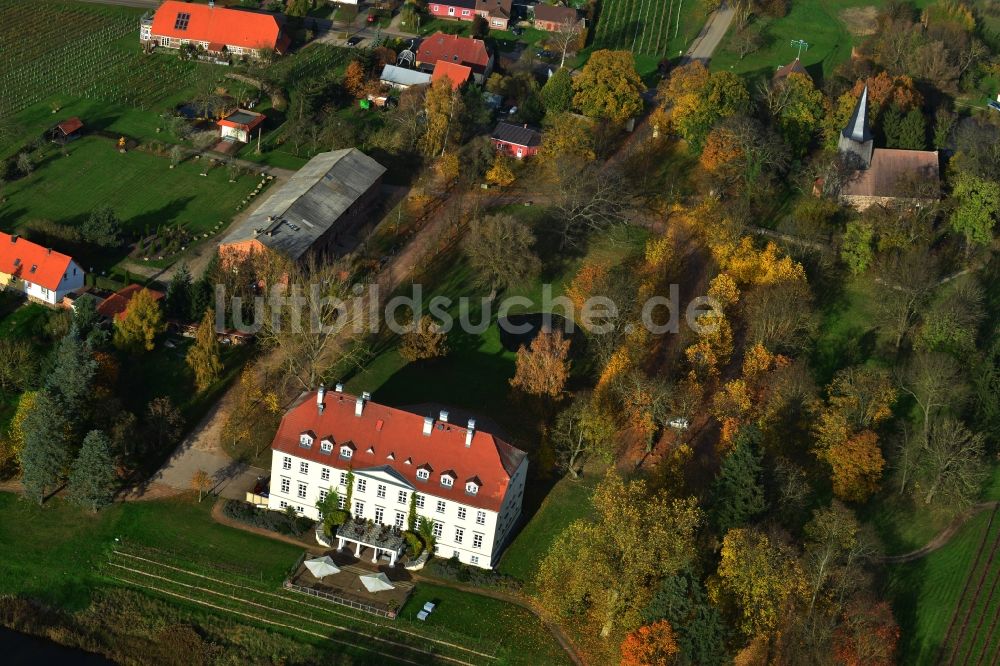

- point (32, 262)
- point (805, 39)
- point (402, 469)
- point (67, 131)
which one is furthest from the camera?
point (805, 39)

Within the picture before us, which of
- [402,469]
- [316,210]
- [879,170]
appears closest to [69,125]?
[316,210]

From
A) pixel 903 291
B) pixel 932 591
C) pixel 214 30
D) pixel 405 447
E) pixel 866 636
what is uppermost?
pixel 903 291

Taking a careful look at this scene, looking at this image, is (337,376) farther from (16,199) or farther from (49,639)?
(16,199)

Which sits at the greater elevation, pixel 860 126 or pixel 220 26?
pixel 860 126

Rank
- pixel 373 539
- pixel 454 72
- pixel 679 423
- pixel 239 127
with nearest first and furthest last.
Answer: pixel 373 539 → pixel 679 423 → pixel 239 127 → pixel 454 72

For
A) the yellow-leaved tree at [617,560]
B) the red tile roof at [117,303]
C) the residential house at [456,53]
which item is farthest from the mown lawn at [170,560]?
the residential house at [456,53]

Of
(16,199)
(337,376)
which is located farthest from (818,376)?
(16,199)

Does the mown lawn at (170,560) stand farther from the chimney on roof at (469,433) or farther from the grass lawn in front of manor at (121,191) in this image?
the grass lawn in front of manor at (121,191)

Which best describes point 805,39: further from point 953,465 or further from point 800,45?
point 953,465
